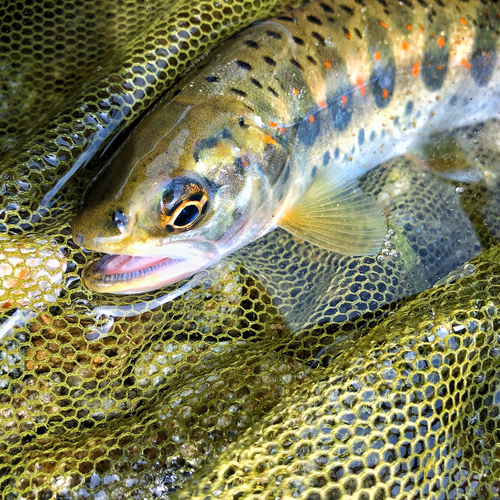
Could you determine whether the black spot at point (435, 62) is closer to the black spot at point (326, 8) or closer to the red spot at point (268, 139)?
the black spot at point (326, 8)

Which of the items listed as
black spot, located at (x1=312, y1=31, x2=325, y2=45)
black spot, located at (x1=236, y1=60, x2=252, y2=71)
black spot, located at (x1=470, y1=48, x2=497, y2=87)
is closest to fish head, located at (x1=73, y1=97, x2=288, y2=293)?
black spot, located at (x1=236, y1=60, x2=252, y2=71)

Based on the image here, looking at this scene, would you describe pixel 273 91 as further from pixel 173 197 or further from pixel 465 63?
pixel 465 63

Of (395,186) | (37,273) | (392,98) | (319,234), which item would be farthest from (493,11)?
(37,273)

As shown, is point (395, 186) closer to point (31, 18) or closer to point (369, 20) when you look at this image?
point (369, 20)

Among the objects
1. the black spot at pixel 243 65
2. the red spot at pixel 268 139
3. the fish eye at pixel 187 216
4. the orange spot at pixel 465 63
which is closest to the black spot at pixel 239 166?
the red spot at pixel 268 139

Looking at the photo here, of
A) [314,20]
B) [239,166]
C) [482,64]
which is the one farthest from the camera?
[482,64]

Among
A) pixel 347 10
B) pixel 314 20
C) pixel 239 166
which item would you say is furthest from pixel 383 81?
pixel 239 166

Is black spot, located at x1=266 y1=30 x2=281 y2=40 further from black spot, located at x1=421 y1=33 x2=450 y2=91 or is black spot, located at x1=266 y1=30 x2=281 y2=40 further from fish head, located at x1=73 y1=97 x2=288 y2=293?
black spot, located at x1=421 y1=33 x2=450 y2=91

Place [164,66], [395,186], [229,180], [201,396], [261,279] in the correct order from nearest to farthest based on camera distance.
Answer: [201,396] < [229,180] < [261,279] < [164,66] < [395,186]
